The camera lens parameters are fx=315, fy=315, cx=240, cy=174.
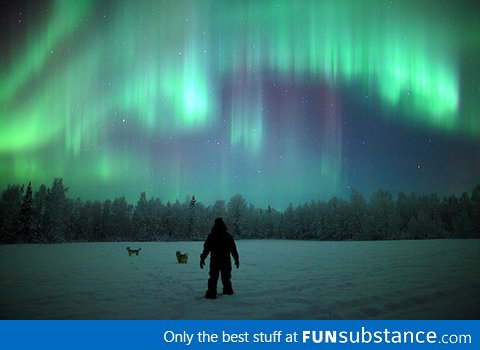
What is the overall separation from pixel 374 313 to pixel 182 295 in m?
5.05

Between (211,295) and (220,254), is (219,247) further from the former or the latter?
(211,295)

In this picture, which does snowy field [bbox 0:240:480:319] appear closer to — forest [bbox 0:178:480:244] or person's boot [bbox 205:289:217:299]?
person's boot [bbox 205:289:217:299]

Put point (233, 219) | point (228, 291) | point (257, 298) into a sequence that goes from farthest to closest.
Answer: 1. point (233, 219)
2. point (228, 291)
3. point (257, 298)

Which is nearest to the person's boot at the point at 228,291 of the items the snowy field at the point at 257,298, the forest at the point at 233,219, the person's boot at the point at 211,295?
the snowy field at the point at 257,298

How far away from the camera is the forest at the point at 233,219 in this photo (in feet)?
239

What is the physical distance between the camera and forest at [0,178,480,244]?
72.8m

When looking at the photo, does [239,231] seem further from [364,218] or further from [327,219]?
[364,218]

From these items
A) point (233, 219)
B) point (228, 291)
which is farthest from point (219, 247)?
point (233, 219)

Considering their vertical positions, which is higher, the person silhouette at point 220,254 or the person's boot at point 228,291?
the person silhouette at point 220,254

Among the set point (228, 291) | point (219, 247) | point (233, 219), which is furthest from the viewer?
point (233, 219)

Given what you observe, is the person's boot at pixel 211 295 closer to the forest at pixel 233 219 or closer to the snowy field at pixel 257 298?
the snowy field at pixel 257 298

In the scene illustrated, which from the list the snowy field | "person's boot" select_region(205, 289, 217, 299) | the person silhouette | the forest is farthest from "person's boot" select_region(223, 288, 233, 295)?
the forest

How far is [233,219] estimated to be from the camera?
9612 cm
